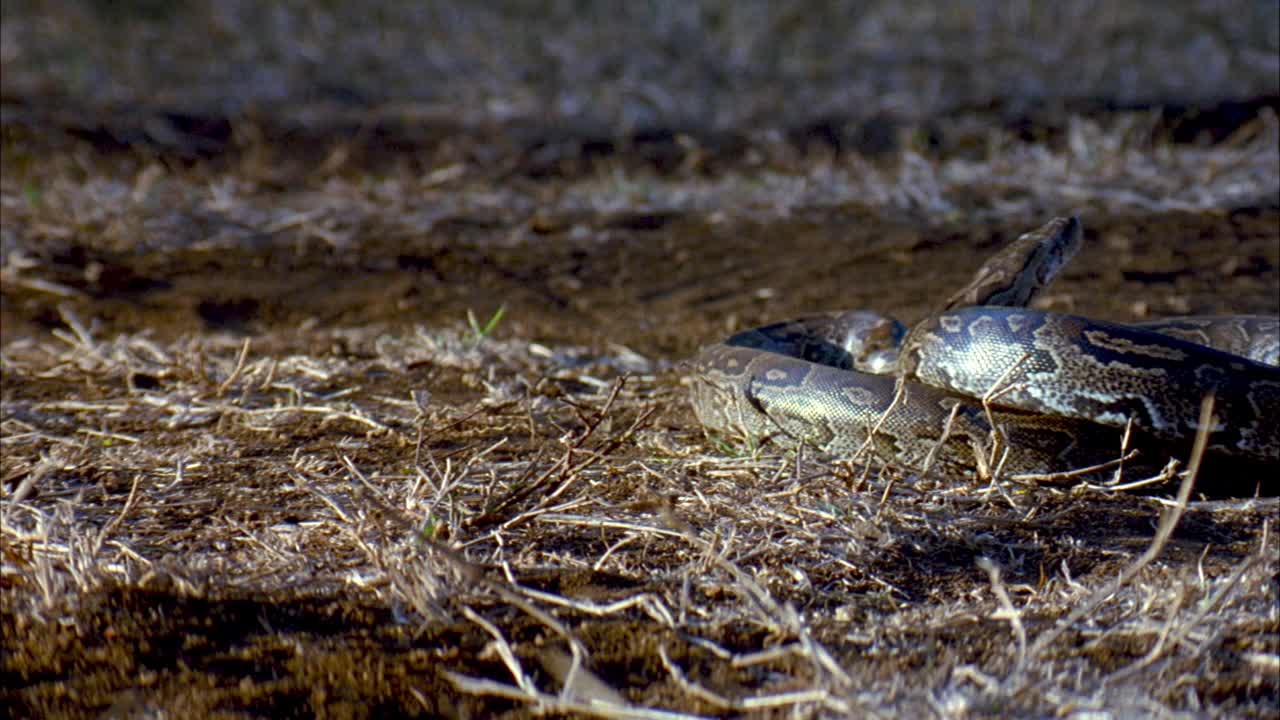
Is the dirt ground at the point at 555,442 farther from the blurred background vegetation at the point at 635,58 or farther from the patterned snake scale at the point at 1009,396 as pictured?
the blurred background vegetation at the point at 635,58

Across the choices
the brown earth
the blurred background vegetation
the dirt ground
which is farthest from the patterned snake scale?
the blurred background vegetation

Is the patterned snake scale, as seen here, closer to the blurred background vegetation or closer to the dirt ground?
the dirt ground

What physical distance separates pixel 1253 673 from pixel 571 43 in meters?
15.1

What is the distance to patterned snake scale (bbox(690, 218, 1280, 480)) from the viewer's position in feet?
16.6

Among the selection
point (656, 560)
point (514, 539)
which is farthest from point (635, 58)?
point (656, 560)

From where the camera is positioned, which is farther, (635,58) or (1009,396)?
(635,58)

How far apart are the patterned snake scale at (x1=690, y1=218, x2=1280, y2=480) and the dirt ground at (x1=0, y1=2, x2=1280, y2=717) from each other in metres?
0.25

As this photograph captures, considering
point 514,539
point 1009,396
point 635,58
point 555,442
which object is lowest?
point 635,58

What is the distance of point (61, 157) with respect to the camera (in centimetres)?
1164

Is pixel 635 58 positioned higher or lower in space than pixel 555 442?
lower

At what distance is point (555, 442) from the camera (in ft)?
18.5

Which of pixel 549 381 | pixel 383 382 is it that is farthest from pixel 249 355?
pixel 549 381

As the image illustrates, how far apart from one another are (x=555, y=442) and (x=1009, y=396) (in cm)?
184

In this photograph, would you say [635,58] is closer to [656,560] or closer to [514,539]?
[514,539]
